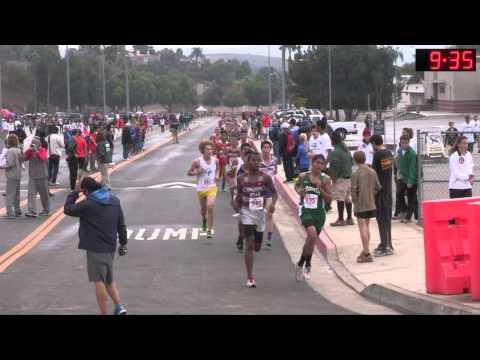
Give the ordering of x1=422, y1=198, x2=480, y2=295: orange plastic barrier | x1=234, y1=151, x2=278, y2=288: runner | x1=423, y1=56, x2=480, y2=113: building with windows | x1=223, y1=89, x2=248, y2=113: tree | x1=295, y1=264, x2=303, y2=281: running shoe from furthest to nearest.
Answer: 1. x1=223, y1=89, x2=248, y2=113: tree
2. x1=423, y1=56, x2=480, y2=113: building with windows
3. x1=295, y1=264, x2=303, y2=281: running shoe
4. x1=234, y1=151, x2=278, y2=288: runner
5. x1=422, y1=198, x2=480, y2=295: orange plastic barrier

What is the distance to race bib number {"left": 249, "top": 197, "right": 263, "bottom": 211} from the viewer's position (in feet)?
45.5

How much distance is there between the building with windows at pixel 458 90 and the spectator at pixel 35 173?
5854 cm

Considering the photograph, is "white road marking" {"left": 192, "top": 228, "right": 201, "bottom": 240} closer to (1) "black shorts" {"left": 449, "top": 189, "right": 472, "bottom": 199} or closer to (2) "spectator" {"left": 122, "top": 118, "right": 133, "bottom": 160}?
(1) "black shorts" {"left": 449, "top": 189, "right": 472, "bottom": 199}

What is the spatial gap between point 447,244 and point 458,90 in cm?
7128

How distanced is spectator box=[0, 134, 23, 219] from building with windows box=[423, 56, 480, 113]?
193 feet

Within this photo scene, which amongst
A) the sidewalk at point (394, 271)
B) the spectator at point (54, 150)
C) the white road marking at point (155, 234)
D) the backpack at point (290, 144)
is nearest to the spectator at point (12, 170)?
the white road marking at point (155, 234)

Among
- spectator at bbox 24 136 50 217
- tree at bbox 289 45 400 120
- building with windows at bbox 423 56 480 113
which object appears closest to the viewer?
spectator at bbox 24 136 50 217

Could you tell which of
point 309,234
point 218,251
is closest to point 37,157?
point 218,251

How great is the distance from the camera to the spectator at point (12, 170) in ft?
69.8

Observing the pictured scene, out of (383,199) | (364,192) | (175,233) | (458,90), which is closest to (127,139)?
(175,233)

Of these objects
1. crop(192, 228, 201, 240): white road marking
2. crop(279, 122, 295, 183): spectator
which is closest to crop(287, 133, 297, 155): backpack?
crop(279, 122, 295, 183): spectator

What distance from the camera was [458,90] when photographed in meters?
81.6
